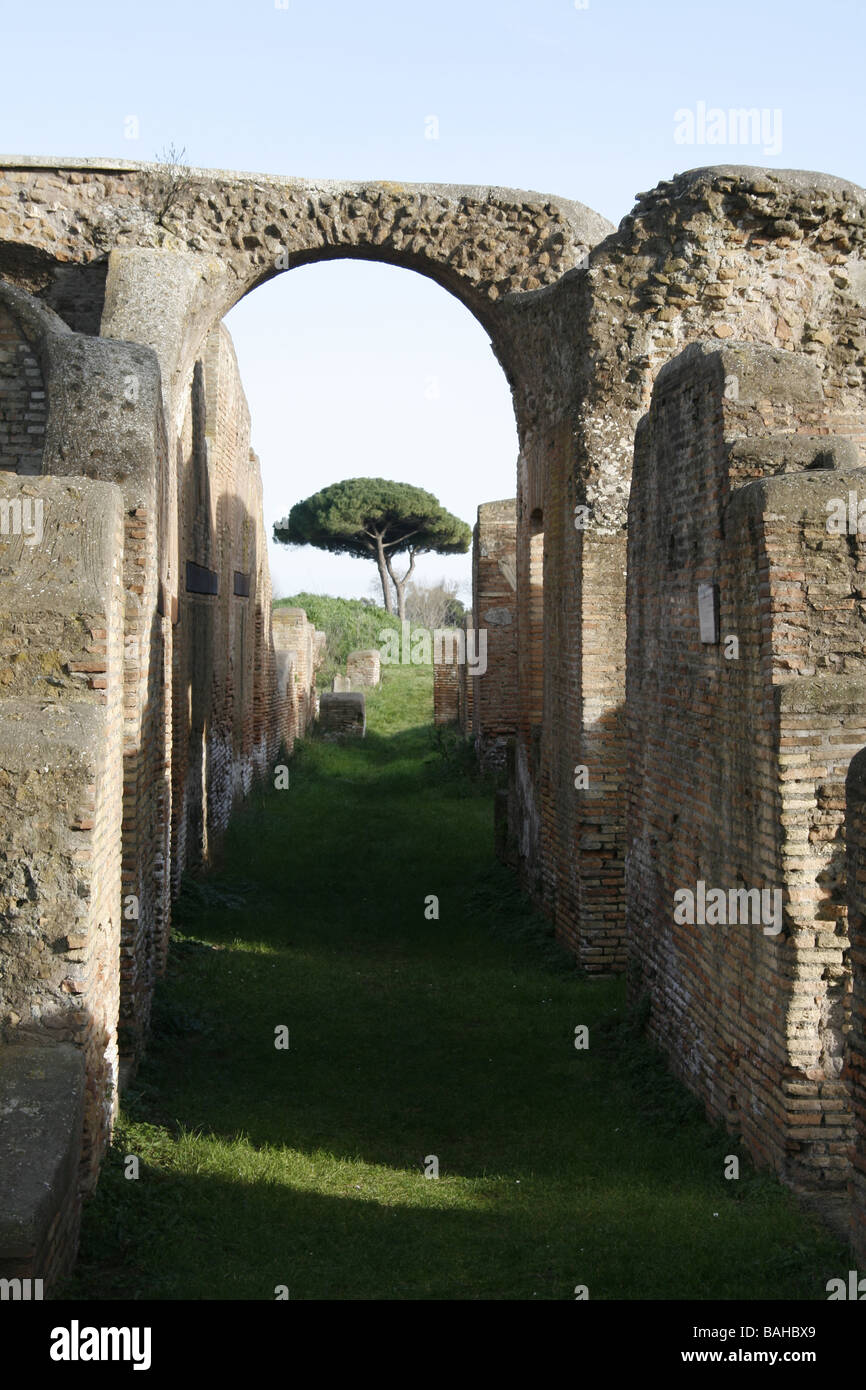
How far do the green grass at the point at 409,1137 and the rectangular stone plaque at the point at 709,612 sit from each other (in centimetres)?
211

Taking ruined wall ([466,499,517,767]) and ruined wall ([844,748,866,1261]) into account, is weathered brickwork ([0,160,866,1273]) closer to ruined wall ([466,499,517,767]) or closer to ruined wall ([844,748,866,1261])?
ruined wall ([844,748,866,1261])

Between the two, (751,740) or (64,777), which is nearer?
(64,777)

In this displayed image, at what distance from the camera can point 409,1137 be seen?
5715 millimetres

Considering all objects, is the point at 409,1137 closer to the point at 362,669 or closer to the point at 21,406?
the point at 21,406

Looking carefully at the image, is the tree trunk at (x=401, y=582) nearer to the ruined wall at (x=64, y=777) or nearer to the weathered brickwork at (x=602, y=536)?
the weathered brickwork at (x=602, y=536)

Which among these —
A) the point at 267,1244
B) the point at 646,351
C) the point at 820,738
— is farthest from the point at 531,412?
the point at 267,1244

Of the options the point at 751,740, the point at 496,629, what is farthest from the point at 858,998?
the point at 496,629

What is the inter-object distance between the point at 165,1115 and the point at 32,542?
2649mm

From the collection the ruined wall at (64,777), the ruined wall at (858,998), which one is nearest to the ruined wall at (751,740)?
the ruined wall at (858,998)

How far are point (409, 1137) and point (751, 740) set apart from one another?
2.36m

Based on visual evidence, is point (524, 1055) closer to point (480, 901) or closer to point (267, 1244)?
point (267, 1244)

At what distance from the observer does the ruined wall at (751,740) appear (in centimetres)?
468

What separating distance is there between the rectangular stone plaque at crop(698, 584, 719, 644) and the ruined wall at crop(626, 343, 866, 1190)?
0.01 metres

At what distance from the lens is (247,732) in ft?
51.3
